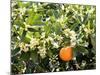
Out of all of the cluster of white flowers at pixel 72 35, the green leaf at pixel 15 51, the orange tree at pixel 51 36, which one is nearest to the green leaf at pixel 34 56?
the orange tree at pixel 51 36

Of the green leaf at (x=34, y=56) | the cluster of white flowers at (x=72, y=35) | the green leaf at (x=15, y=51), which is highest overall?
the cluster of white flowers at (x=72, y=35)

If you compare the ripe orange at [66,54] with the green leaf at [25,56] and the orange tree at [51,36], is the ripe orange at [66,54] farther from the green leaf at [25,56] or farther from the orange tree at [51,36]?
the green leaf at [25,56]

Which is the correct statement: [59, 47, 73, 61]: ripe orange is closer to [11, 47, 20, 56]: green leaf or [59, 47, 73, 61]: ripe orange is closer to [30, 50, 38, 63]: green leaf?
[30, 50, 38, 63]: green leaf

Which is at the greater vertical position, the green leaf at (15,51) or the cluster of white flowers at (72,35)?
the cluster of white flowers at (72,35)

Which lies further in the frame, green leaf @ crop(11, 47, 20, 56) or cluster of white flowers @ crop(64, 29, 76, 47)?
cluster of white flowers @ crop(64, 29, 76, 47)

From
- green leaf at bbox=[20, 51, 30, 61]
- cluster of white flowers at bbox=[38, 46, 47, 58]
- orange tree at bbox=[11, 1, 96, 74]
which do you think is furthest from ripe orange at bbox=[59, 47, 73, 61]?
green leaf at bbox=[20, 51, 30, 61]

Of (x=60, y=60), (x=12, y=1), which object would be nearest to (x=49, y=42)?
(x=60, y=60)
